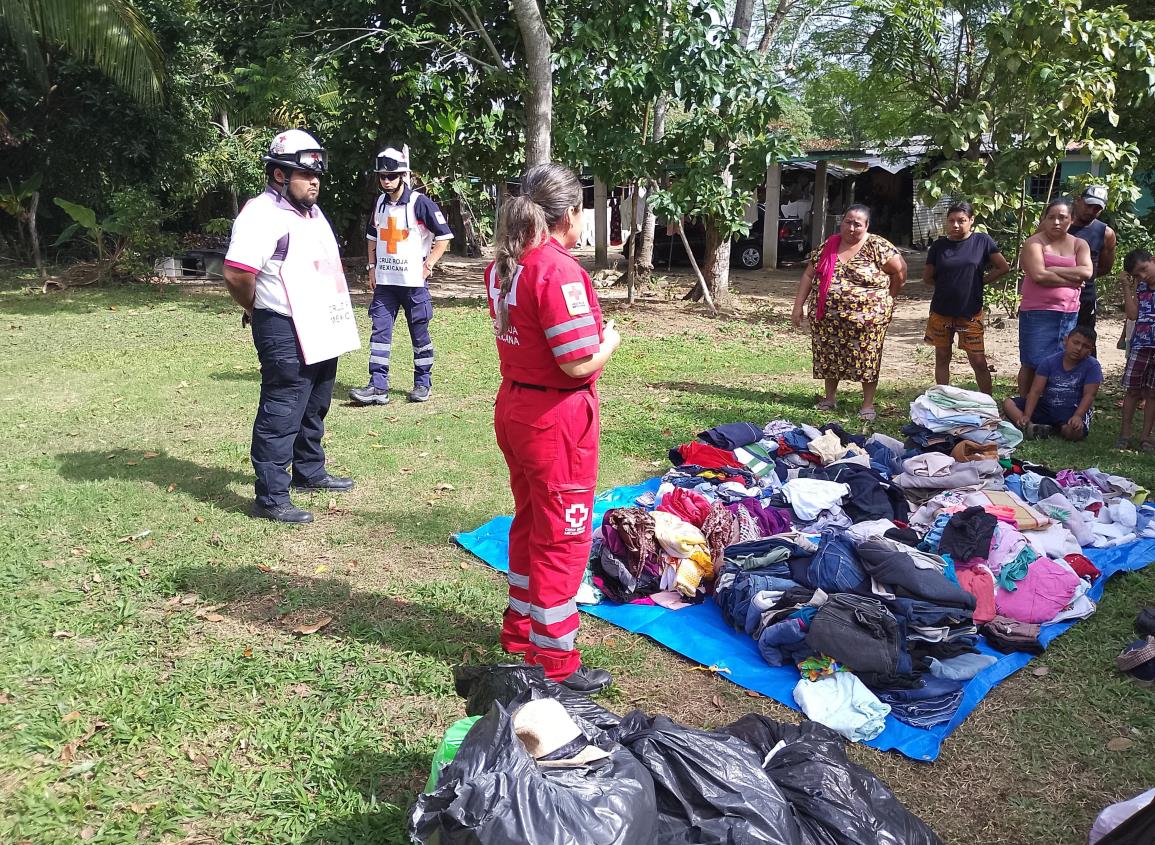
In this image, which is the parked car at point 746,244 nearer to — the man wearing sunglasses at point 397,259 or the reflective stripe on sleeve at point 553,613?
the man wearing sunglasses at point 397,259

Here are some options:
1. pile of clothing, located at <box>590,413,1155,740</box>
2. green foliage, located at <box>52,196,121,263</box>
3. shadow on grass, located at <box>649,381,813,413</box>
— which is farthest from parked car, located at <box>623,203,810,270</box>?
pile of clothing, located at <box>590,413,1155,740</box>

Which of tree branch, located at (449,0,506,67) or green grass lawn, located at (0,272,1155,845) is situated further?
tree branch, located at (449,0,506,67)

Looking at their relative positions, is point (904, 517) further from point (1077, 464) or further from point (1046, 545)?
point (1077, 464)

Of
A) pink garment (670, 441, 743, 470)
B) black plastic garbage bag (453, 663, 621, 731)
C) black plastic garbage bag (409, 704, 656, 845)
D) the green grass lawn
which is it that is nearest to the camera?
black plastic garbage bag (409, 704, 656, 845)

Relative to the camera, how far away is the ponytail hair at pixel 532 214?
2982mm

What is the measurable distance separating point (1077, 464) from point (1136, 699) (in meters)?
2.98

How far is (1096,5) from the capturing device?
1251cm

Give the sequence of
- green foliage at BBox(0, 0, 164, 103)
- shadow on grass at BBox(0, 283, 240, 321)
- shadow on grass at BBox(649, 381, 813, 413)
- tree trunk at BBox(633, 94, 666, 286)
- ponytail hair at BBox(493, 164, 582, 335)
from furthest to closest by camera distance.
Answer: tree trunk at BBox(633, 94, 666, 286), shadow on grass at BBox(0, 283, 240, 321), green foliage at BBox(0, 0, 164, 103), shadow on grass at BBox(649, 381, 813, 413), ponytail hair at BBox(493, 164, 582, 335)

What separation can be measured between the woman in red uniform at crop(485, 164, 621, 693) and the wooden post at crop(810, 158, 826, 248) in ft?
68.1

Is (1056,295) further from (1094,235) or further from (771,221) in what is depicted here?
(771,221)

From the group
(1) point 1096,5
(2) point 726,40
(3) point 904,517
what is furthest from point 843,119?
(3) point 904,517

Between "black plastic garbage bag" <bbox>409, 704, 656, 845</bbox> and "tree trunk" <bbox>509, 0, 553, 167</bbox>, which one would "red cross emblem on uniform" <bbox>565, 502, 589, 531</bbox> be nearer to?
"black plastic garbage bag" <bbox>409, 704, 656, 845</bbox>

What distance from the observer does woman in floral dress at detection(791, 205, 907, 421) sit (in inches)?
274

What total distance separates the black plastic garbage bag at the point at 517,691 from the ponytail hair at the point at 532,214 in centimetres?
121
